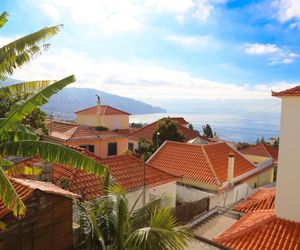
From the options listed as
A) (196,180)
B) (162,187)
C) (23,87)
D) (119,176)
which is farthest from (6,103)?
(23,87)

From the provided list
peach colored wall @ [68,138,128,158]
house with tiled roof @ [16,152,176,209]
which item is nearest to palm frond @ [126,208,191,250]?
house with tiled roof @ [16,152,176,209]

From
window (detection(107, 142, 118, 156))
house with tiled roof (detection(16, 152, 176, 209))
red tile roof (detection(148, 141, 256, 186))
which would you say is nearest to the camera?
house with tiled roof (detection(16, 152, 176, 209))

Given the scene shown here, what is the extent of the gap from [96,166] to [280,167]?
327 inches

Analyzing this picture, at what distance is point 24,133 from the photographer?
780 cm

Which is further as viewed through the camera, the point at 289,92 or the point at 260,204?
the point at 260,204

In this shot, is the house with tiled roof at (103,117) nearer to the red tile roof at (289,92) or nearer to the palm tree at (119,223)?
the red tile roof at (289,92)

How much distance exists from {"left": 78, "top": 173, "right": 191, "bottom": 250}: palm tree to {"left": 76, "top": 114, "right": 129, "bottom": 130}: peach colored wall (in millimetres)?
40279

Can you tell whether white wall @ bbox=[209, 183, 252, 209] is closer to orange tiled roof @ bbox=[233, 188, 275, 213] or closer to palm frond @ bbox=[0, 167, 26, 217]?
orange tiled roof @ bbox=[233, 188, 275, 213]

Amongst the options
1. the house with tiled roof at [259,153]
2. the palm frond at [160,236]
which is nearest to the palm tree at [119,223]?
the palm frond at [160,236]

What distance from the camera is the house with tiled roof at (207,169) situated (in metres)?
23.4

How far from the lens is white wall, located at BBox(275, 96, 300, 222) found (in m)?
11.9

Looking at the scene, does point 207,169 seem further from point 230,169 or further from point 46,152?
point 46,152

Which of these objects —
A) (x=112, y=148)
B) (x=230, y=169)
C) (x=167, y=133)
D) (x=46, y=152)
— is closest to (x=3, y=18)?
(x=46, y=152)

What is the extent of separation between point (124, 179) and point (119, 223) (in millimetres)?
10171
